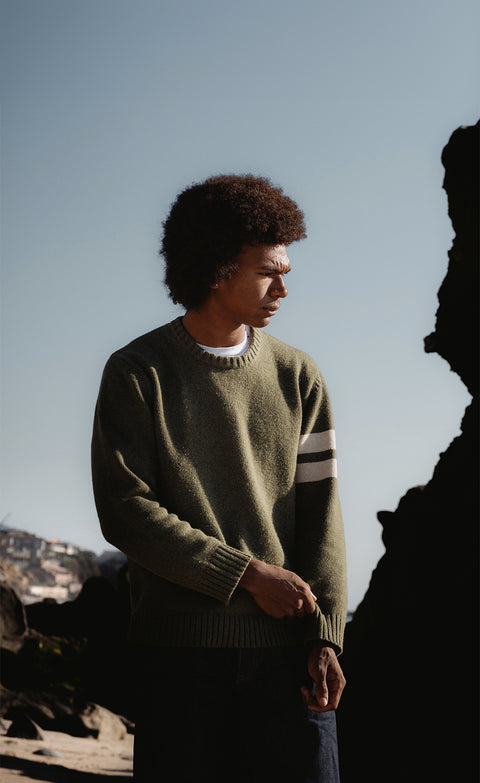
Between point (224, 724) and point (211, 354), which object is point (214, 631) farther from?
point (211, 354)

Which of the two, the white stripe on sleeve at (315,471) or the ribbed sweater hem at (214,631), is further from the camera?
the white stripe on sleeve at (315,471)

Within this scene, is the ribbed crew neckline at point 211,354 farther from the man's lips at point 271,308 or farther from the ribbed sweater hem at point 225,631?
the ribbed sweater hem at point 225,631

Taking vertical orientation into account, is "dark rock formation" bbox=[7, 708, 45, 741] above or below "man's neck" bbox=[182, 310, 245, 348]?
below

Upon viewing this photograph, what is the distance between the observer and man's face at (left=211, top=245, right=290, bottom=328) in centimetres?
256

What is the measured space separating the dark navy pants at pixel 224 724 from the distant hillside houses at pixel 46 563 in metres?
30.8

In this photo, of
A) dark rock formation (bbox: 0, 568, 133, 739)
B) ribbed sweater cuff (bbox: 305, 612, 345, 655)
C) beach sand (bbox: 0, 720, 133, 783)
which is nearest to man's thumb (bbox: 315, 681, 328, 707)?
ribbed sweater cuff (bbox: 305, 612, 345, 655)

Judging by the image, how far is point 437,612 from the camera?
152 inches

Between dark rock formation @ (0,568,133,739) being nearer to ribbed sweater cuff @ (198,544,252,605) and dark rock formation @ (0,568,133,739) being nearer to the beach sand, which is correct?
the beach sand

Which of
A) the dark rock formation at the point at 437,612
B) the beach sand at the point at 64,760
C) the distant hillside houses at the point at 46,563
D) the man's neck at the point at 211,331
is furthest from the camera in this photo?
the distant hillside houses at the point at 46,563

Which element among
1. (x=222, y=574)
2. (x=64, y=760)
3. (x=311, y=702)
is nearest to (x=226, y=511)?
(x=222, y=574)

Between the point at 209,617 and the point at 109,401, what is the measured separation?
27.6 inches

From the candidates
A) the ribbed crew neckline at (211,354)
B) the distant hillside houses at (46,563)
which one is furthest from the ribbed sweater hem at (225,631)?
the distant hillside houses at (46,563)

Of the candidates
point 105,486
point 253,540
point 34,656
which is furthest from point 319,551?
point 34,656

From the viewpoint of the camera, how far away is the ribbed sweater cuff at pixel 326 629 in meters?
2.39
